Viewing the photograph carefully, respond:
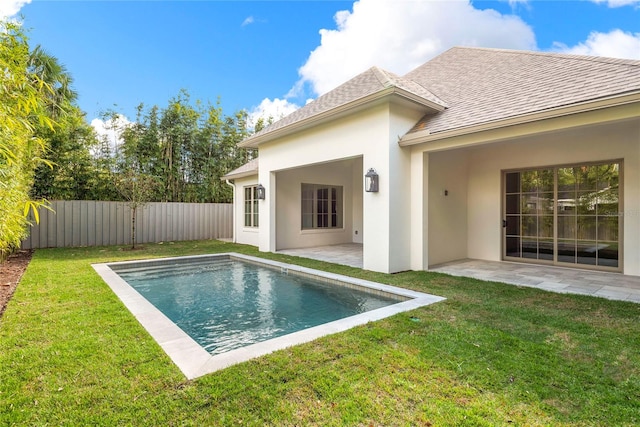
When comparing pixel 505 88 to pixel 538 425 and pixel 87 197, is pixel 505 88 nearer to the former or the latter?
pixel 538 425

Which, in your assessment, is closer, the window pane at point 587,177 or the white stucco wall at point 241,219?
the window pane at point 587,177

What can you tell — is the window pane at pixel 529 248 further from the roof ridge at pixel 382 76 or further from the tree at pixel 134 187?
the tree at pixel 134 187

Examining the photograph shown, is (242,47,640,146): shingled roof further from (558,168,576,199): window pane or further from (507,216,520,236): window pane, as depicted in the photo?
(507,216,520,236): window pane

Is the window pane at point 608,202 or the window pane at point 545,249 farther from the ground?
the window pane at point 608,202

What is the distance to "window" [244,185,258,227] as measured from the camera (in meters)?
12.9

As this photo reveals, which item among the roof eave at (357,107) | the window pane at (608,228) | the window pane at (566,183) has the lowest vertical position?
the window pane at (608,228)

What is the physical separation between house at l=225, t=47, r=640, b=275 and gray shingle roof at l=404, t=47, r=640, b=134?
0.04 m

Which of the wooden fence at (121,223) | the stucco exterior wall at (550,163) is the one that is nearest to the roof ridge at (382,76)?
the stucco exterior wall at (550,163)

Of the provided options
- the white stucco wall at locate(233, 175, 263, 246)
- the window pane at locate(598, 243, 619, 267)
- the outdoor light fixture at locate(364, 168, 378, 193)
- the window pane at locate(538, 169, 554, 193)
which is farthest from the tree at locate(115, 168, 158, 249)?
the window pane at locate(598, 243, 619, 267)

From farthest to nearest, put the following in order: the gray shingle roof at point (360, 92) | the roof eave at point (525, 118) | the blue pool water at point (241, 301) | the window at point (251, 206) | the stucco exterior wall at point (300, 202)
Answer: the window at point (251, 206) → the stucco exterior wall at point (300, 202) → the gray shingle roof at point (360, 92) → the roof eave at point (525, 118) → the blue pool water at point (241, 301)

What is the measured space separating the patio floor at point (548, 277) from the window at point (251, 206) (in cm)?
459

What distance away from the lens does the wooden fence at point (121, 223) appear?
37.7ft

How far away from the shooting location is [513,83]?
7.61m

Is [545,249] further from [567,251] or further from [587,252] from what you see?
[587,252]
